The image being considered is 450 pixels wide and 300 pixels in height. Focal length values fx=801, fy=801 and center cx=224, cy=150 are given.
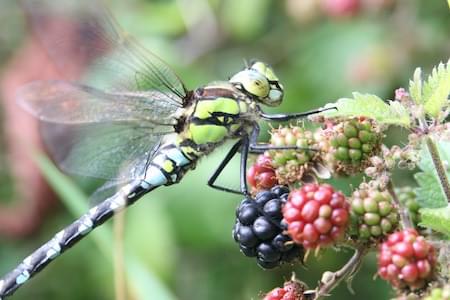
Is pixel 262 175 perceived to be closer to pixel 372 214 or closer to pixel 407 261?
pixel 372 214

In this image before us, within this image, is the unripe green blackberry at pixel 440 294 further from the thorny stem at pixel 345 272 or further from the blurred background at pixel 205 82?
the blurred background at pixel 205 82

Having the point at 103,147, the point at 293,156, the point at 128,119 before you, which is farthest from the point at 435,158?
the point at 103,147

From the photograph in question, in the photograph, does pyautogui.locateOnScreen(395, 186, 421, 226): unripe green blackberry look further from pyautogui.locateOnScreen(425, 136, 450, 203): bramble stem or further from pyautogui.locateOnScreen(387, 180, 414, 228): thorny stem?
pyautogui.locateOnScreen(425, 136, 450, 203): bramble stem

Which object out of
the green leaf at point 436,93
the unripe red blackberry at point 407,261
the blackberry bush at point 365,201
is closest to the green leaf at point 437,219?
the blackberry bush at point 365,201

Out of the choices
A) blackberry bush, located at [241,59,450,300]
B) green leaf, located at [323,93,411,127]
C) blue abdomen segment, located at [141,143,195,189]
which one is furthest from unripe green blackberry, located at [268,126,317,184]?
blue abdomen segment, located at [141,143,195,189]

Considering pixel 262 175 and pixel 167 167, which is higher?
pixel 167 167

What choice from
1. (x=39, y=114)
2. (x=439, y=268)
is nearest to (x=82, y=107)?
(x=39, y=114)
